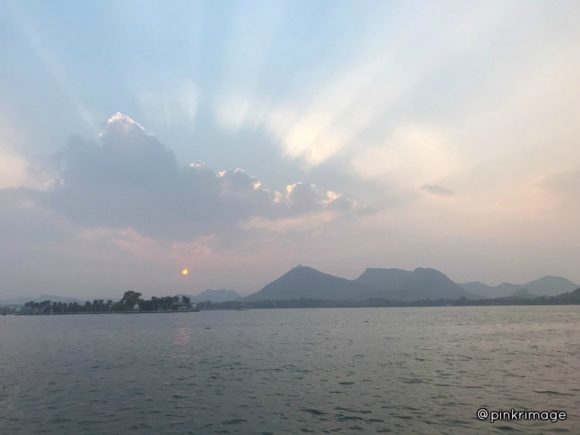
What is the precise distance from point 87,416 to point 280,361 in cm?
3428

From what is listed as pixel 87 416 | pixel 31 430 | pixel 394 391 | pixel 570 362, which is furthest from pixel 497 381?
pixel 31 430

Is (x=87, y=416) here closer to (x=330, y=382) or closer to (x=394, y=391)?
(x=330, y=382)

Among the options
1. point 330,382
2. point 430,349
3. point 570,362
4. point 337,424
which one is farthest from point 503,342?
point 337,424

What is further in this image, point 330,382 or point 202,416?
point 330,382

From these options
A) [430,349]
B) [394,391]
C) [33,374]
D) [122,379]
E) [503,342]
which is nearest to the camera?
[394,391]

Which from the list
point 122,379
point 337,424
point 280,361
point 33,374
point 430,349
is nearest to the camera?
point 337,424

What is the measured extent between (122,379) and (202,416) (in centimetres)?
2319

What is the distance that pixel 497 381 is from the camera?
47.3 meters

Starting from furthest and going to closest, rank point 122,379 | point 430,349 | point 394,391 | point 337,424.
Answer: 1. point 430,349
2. point 122,379
3. point 394,391
4. point 337,424

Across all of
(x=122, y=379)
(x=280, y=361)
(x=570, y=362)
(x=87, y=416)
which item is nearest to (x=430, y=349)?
(x=570, y=362)

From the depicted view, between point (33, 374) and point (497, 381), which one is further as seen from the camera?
point (33, 374)

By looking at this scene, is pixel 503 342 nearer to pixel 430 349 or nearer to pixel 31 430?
pixel 430 349

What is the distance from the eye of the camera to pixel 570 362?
6103 centimetres

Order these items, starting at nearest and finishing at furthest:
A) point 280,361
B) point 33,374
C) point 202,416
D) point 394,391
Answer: point 202,416 → point 394,391 → point 33,374 → point 280,361
